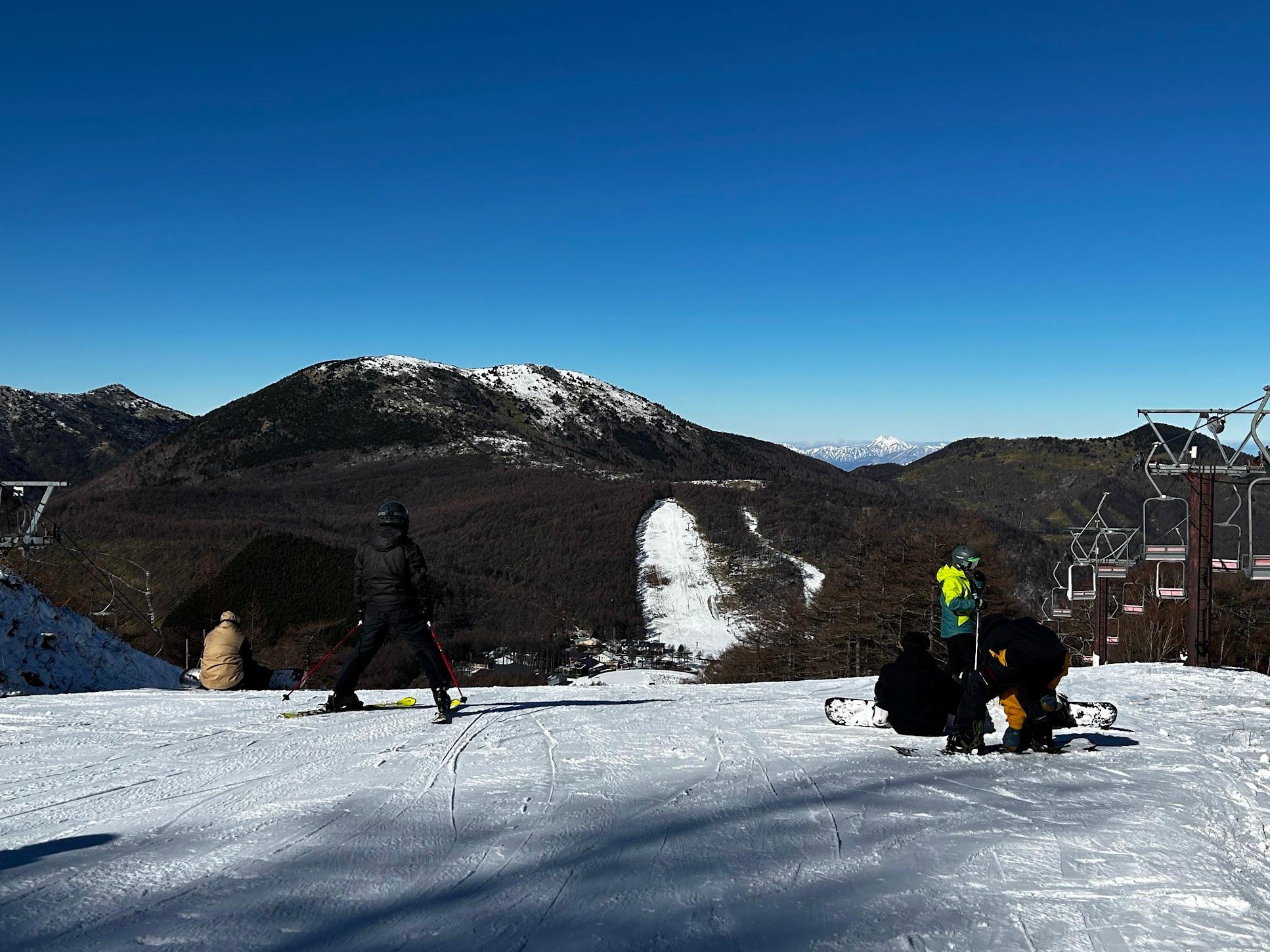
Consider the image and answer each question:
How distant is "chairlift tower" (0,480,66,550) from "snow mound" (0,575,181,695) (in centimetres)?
632

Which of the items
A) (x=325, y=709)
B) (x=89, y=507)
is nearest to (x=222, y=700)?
(x=325, y=709)

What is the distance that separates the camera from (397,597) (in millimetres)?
8156

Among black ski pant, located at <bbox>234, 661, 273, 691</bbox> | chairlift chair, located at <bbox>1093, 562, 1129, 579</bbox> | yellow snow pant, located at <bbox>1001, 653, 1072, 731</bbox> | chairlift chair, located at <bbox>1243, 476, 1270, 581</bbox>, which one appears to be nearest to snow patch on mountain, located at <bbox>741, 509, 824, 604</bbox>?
chairlift chair, located at <bbox>1093, 562, 1129, 579</bbox>

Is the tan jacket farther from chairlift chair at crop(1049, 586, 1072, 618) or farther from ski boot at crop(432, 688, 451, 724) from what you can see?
chairlift chair at crop(1049, 586, 1072, 618)

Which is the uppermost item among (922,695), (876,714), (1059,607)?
(922,695)

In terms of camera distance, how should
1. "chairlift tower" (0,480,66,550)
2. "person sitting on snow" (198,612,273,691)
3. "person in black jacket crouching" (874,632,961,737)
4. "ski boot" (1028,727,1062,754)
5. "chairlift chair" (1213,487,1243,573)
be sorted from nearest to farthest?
"ski boot" (1028,727,1062,754), "person in black jacket crouching" (874,632,961,737), "person sitting on snow" (198,612,273,691), "chairlift chair" (1213,487,1243,573), "chairlift tower" (0,480,66,550)

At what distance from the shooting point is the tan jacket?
38.3ft

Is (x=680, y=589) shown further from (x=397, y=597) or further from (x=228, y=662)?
(x=397, y=597)

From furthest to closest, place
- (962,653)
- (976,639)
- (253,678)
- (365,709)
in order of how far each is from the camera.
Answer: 1. (253,678)
2. (365,709)
3. (962,653)
4. (976,639)

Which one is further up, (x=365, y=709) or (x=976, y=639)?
(x=976, y=639)

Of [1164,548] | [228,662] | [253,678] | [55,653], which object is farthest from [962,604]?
[1164,548]

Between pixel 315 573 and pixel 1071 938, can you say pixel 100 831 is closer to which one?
pixel 1071 938

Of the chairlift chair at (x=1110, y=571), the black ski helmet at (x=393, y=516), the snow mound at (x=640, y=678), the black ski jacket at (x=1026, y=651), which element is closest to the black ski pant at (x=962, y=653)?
the black ski jacket at (x=1026, y=651)

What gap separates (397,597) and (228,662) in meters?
4.97
